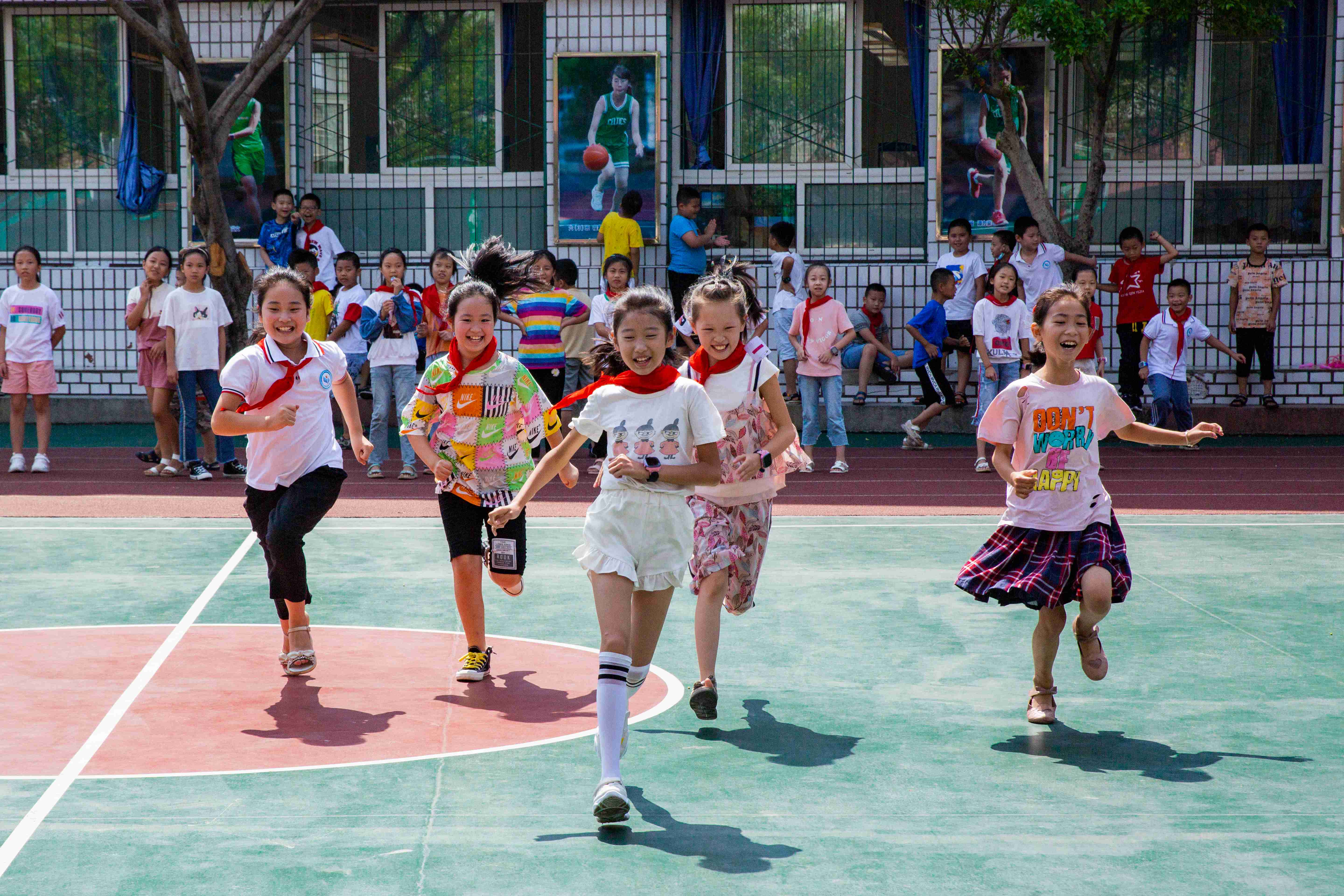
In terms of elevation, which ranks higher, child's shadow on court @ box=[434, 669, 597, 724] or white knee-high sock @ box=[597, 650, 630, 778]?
white knee-high sock @ box=[597, 650, 630, 778]

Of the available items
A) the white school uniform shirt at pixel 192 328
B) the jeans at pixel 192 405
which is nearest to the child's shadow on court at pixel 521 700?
the jeans at pixel 192 405

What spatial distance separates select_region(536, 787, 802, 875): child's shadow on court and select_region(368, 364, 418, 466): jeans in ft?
27.1

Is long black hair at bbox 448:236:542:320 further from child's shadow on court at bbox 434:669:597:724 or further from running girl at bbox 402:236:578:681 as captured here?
child's shadow on court at bbox 434:669:597:724

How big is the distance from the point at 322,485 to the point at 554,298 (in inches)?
239

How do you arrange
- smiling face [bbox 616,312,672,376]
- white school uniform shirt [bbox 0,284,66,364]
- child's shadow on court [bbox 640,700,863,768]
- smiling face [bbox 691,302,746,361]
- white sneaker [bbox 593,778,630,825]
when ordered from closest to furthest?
white sneaker [bbox 593,778,630,825] < smiling face [bbox 616,312,672,376] < child's shadow on court [bbox 640,700,863,768] < smiling face [bbox 691,302,746,361] < white school uniform shirt [bbox 0,284,66,364]

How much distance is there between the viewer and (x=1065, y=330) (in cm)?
532

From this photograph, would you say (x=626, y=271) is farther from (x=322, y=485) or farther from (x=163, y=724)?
(x=163, y=724)

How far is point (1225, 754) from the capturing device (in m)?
4.99

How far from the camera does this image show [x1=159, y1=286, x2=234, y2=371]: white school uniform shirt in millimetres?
11961

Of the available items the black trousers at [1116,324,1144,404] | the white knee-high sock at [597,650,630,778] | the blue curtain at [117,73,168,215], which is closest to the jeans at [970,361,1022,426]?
the black trousers at [1116,324,1144,404]

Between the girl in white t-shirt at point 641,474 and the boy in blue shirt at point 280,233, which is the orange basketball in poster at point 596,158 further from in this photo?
the girl in white t-shirt at point 641,474

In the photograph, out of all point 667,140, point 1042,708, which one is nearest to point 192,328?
point 667,140

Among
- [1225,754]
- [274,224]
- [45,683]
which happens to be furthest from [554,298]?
[1225,754]

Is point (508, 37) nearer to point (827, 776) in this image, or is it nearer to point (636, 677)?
point (636, 677)
